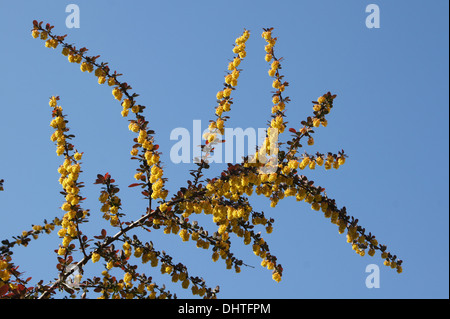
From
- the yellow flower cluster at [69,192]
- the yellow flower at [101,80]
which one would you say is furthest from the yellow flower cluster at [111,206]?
the yellow flower at [101,80]

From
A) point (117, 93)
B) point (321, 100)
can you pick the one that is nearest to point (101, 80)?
point (117, 93)

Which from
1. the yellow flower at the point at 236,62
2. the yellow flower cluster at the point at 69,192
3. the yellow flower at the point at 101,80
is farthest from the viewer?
the yellow flower at the point at 101,80

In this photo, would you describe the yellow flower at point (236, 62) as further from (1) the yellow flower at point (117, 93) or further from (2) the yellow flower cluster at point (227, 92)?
(1) the yellow flower at point (117, 93)

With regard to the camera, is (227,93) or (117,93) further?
(117,93)

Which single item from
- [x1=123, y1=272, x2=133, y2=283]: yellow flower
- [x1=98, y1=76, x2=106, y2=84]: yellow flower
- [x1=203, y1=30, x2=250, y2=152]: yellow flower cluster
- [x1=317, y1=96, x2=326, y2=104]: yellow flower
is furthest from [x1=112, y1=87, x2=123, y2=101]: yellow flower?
[x1=317, y1=96, x2=326, y2=104]: yellow flower

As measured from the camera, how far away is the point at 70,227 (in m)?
4.99

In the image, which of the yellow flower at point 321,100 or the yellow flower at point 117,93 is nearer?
the yellow flower at point 321,100

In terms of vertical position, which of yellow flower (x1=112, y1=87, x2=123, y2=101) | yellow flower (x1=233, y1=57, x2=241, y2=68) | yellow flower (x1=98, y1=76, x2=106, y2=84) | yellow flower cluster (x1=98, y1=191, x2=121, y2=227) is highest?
yellow flower (x1=233, y1=57, x2=241, y2=68)

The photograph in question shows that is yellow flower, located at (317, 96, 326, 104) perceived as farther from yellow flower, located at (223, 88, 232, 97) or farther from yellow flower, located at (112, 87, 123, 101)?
yellow flower, located at (112, 87, 123, 101)

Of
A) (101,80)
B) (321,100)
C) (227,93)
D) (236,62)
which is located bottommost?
(321,100)

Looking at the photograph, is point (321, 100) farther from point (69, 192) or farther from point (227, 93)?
point (69, 192)
